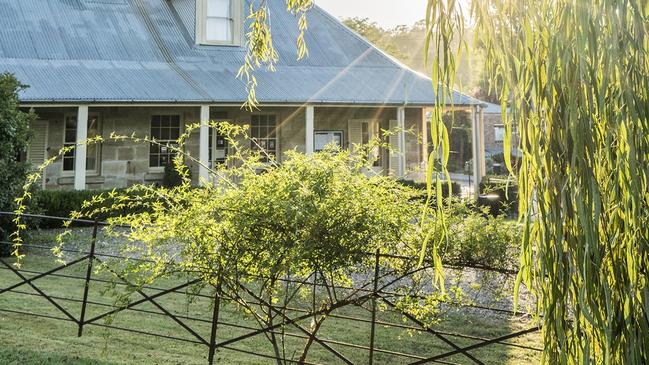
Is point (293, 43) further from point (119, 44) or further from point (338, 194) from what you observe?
point (338, 194)

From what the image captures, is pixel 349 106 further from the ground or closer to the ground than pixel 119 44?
closer to the ground

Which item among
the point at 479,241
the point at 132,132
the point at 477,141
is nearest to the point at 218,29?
the point at 132,132

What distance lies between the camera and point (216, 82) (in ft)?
59.6

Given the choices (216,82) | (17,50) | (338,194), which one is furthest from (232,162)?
(338,194)

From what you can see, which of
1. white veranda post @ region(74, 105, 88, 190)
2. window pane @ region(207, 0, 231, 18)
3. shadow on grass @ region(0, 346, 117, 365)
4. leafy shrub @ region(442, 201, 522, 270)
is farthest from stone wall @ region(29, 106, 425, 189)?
leafy shrub @ region(442, 201, 522, 270)

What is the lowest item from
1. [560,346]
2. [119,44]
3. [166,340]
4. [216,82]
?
[166,340]

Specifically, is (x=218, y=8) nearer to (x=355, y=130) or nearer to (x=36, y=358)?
(x=355, y=130)

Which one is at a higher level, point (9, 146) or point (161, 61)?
point (161, 61)

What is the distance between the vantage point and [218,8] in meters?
19.9

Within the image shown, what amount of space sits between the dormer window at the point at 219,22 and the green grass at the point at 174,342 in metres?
12.4

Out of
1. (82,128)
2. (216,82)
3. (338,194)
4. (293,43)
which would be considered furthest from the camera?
(293,43)

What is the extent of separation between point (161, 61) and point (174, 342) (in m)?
13.3

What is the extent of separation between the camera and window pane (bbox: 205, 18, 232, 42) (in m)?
19.8

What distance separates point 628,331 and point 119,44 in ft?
59.0
